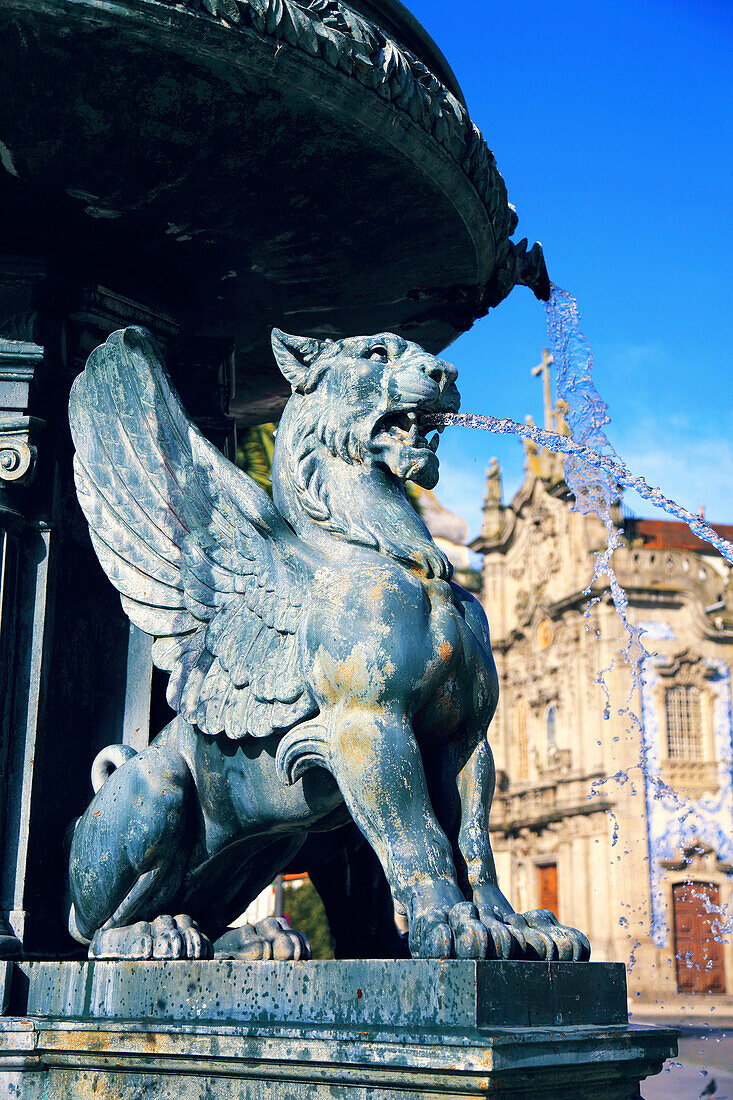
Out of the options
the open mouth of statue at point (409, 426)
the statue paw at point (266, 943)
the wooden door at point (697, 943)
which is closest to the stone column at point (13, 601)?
the statue paw at point (266, 943)

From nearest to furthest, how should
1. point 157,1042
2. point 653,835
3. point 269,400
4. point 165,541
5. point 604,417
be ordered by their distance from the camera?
point 157,1042 < point 165,541 < point 269,400 < point 604,417 < point 653,835

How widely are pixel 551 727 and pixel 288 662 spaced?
106 feet

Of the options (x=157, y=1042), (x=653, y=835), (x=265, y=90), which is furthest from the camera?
(x=653, y=835)

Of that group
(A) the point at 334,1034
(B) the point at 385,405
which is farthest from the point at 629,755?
(A) the point at 334,1034

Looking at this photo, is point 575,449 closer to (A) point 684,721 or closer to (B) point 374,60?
(B) point 374,60

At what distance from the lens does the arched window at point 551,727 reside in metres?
33.8

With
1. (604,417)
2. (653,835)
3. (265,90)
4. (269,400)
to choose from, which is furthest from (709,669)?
(265,90)

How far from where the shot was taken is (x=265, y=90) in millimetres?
2824

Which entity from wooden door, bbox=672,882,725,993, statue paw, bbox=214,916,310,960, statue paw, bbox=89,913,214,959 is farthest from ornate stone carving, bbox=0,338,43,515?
wooden door, bbox=672,882,725,993

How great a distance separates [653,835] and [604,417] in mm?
24559

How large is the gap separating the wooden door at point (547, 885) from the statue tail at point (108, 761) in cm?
3087

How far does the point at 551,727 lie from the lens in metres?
34.2

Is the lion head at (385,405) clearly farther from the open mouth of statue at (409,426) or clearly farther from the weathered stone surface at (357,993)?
the weathered stone surface at (357,993)

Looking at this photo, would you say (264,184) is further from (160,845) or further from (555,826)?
(555,826)
